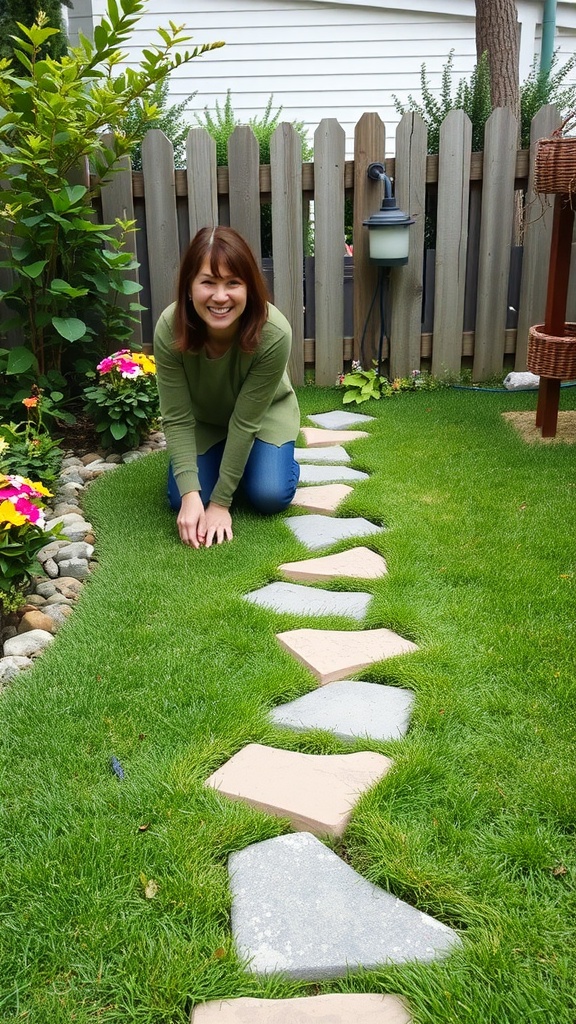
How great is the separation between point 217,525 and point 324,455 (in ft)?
3.53

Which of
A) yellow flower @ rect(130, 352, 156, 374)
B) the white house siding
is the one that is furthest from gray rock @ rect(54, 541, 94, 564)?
the white house siding

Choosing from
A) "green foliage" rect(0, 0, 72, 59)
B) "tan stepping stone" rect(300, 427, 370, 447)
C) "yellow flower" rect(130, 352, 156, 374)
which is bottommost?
"tan stepping stone" rect(300, 427, 370, 447)

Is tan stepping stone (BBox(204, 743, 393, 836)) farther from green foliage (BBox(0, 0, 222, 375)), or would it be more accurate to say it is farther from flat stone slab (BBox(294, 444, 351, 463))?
green foliage (BBox(0, 0, 222, 375))

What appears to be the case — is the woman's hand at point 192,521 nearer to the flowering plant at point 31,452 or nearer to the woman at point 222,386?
the woman at point 222,386

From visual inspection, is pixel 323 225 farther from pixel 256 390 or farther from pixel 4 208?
pixel 256 390

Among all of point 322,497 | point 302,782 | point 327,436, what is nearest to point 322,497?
point 322,497

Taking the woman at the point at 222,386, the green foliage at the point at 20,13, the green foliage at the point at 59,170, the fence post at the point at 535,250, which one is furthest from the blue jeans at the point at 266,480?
the green foliage at the point at 20,13

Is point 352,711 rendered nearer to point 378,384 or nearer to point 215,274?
point 215,274

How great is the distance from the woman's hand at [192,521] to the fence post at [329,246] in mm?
2198

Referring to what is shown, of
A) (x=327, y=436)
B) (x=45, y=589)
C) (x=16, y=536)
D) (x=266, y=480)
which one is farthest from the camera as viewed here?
(x=327, y=436)

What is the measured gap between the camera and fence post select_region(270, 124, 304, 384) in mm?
4609

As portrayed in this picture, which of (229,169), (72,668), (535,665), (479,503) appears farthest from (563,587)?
(229,169)

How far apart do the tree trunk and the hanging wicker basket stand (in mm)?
2496

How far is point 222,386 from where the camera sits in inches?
126
